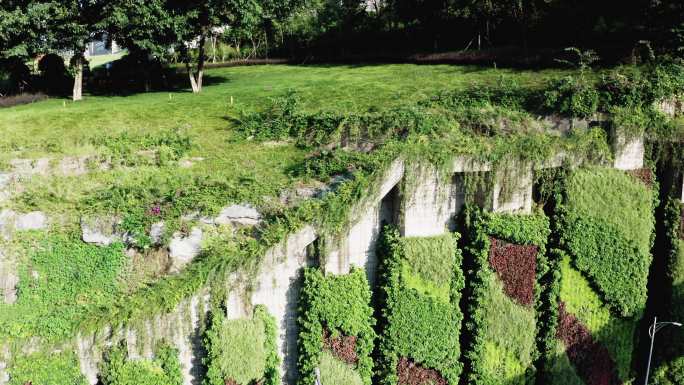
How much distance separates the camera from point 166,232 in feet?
34.1

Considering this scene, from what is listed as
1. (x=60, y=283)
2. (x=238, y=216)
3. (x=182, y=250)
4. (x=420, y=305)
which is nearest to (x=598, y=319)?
(x=420, y=305)

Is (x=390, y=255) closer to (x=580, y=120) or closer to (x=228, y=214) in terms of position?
(x=228, y=214)

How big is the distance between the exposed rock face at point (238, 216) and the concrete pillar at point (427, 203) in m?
3.13

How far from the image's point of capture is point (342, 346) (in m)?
11.7

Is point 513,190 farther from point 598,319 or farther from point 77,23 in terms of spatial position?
point 77,23

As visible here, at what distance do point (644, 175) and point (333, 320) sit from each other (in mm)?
7937

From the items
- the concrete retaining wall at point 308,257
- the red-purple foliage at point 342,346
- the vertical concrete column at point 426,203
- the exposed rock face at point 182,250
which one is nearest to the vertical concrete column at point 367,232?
the concrete retaining wall at point 308,257

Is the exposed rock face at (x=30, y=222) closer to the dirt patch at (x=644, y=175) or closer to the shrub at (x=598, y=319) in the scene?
the shrub at (x=598, y=319)

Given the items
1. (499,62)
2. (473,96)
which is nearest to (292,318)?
(473,96)

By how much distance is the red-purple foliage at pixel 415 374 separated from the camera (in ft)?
39.8

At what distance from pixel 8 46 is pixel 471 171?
52.9 ft

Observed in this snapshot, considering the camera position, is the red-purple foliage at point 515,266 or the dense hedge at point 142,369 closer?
the dense hedge at point 142,369

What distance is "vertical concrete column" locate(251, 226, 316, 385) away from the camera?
1066cm

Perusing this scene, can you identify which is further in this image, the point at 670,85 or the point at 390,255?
the point at 670,85
